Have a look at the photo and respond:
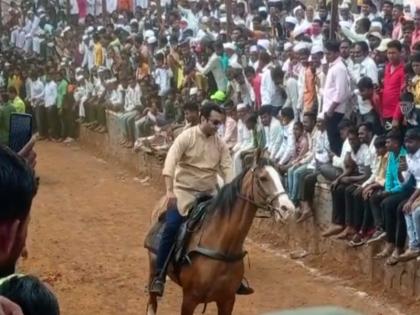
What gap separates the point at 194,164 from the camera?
1038 cm

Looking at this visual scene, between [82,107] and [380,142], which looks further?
[82,107]

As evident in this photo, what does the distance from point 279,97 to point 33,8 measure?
21.6m

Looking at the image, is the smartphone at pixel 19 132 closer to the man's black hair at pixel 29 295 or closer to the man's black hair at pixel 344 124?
the man's black hair at pixel 29 295

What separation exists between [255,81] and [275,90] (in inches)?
28.8

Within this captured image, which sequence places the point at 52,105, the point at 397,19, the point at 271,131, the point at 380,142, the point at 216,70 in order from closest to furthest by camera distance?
the point at 380,142, the point at 271,131, the point at 397,19, the point at 216,70, the point at 52,105

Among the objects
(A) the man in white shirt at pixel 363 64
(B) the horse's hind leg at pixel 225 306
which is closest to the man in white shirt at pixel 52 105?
(A) the man in white shirt at pixel 363 64

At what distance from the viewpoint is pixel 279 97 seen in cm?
1736

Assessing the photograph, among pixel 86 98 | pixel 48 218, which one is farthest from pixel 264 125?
pixel 86 98

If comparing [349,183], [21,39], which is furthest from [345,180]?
[21,39]

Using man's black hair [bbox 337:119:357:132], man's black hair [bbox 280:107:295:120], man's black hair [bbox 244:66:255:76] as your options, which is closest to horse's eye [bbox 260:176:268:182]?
man's black hair [bbox 337:119:357:132]

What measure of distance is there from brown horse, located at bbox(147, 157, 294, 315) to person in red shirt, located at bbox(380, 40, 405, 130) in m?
4.40

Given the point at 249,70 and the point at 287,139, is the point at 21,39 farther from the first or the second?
the point at 287,139

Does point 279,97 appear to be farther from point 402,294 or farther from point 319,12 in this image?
point 402,294

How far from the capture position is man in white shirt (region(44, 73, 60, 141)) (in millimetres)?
28703
